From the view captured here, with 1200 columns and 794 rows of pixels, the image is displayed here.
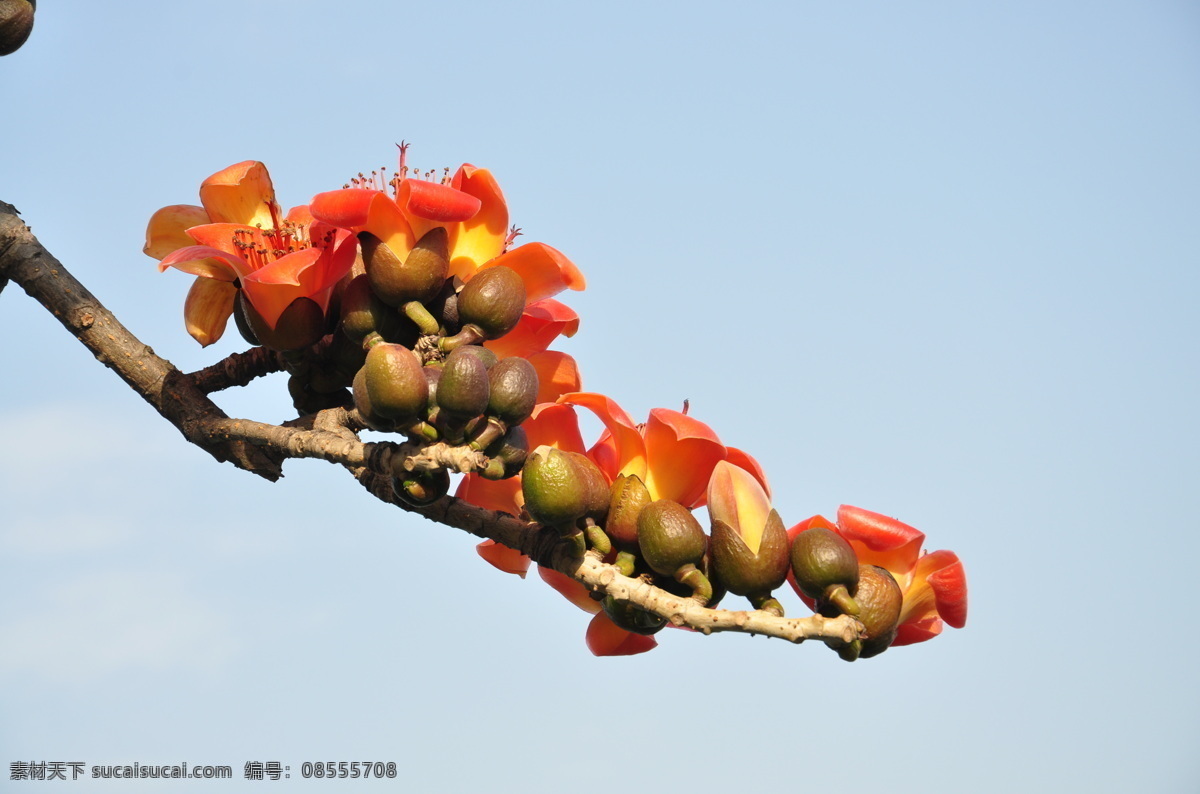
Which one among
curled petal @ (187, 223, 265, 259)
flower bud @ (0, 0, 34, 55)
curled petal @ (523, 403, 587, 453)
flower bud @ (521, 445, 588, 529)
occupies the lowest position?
flower bud @ (521, 445, 588, 529)

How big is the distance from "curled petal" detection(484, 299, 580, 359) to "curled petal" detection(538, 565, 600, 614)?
37 centimetres

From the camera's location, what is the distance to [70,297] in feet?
6.56

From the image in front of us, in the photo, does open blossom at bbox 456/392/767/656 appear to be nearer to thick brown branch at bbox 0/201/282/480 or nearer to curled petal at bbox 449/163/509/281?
curled petal at bbox 449/163/509/281

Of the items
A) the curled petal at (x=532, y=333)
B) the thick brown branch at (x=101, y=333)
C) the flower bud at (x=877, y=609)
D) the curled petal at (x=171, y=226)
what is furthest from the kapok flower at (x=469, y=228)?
the flower bud at (x=877, y=609)

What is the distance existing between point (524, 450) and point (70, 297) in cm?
98

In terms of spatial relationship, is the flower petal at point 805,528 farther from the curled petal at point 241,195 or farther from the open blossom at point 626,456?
the curled petal at point 241,195

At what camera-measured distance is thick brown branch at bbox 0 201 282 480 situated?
6.51 feet

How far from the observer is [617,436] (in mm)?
1719

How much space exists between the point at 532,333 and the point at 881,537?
668 millimetres

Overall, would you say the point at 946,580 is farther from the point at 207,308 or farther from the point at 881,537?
the point at 207,308

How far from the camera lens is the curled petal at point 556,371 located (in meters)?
1.90

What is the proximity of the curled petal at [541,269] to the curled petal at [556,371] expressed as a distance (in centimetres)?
10

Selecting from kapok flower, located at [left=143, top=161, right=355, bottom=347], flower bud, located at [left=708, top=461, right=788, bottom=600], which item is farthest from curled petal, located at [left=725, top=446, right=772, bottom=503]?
kapok flower, located at [left=143, top=161, right=355, bottom=347]

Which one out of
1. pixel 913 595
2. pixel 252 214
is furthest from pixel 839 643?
pixel 252 214
